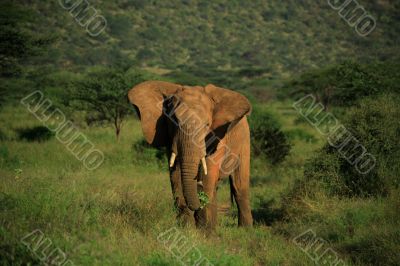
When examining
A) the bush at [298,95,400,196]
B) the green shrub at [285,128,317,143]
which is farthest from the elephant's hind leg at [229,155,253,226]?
the green shrub at [285,128,317,143]

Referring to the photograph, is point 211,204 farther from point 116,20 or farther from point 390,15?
point 390,15

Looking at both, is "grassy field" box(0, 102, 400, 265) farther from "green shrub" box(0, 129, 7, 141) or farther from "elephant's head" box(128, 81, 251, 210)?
"green shrub" box(0, 129, 7, 141)

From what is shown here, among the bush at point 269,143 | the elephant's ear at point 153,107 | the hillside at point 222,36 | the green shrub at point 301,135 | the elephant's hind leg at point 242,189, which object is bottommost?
the hillside at point 222,36

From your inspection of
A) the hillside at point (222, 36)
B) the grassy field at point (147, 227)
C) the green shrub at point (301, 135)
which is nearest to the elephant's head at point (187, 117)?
the grassy field at point (147, 227)

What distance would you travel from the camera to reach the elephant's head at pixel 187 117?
22.5ft

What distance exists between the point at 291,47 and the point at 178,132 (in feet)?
213

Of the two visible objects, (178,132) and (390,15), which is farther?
(390,15)

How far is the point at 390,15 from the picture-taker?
73625mm

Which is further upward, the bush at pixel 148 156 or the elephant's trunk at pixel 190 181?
the elephant's trunk at pixel 190 181

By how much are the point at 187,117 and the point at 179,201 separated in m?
1.30

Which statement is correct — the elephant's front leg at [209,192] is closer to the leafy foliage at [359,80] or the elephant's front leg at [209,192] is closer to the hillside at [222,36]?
the leafy foliage at [359,80]

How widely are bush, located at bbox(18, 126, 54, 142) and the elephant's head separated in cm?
1134

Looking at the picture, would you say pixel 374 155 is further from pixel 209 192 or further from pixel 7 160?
pixel 7 160

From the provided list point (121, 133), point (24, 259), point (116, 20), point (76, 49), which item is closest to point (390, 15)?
point (116, 20)
